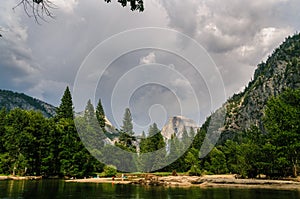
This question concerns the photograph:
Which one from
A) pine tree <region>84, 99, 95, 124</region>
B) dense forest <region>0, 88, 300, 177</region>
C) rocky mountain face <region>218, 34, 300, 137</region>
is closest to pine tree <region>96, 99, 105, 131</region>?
dense forest <region>0, 88, 300, 177</region>

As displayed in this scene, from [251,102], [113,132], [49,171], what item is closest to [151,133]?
[113,132]

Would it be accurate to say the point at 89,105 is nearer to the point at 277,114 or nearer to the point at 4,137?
the point at 4,137

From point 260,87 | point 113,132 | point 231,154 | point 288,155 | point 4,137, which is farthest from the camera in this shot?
point 260,87

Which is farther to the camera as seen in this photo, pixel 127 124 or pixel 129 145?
pixel 127 124

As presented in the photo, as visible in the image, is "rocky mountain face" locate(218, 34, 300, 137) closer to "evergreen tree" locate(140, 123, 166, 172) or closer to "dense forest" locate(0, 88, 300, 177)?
"dense forest" locate(0, 88, 300, 177)

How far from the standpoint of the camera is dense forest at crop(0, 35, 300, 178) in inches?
1508

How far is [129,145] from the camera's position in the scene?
76.0 meters

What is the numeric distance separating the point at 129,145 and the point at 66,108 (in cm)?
2015

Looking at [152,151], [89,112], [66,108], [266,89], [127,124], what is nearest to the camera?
[152,151]

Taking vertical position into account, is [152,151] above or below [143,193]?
above

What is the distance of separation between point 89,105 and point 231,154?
128 ft

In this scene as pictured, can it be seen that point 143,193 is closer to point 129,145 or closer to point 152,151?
point 152,151

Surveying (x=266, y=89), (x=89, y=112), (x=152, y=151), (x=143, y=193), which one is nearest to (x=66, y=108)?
(x=89, y=112)

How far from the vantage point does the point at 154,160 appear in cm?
6806
